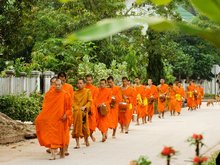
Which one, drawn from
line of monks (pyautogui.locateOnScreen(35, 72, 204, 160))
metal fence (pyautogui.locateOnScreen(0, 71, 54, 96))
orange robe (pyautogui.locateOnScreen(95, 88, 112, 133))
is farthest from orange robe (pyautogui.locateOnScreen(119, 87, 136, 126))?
metal fence (pyautogui.locateOnScreen(0, 71, 54, 96))

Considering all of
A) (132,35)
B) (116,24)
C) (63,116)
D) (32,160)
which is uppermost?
(132,35)

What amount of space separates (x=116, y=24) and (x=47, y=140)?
1041 centimetres

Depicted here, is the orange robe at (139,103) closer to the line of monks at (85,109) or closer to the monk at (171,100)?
the line of monks at (85,109)

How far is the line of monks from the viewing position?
40.0 feet

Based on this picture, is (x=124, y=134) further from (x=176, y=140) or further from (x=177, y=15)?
(x=177, y=15)

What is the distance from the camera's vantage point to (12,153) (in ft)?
42.7

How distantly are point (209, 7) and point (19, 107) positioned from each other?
1756cm

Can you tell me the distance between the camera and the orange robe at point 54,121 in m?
12.1

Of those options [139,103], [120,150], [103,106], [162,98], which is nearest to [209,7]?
[120,150]

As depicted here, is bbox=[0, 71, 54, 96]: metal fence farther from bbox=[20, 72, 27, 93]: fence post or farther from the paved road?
Answer: the paved road

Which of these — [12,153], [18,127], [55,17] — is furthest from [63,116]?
[55,17]

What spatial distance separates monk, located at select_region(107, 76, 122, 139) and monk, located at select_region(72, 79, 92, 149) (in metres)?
2.35

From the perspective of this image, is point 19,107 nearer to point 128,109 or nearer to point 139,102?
point 128,109

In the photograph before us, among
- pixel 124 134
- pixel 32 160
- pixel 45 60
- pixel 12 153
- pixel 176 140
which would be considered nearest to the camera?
pixel 32 160
